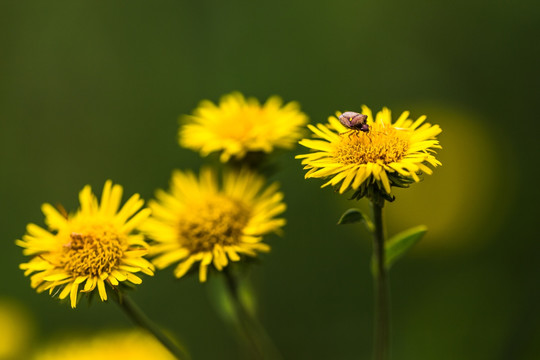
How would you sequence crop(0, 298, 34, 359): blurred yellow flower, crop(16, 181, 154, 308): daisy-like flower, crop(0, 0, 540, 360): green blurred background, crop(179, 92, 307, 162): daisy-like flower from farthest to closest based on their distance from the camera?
crop(0, 0, 540, 360): green blurred background, crop(0, 298, 34, 359): blurred yellow flower, crop(179, 92, 307, 162): daisy-like flower, crop(16, 181, 154, 308): daisy-like flower

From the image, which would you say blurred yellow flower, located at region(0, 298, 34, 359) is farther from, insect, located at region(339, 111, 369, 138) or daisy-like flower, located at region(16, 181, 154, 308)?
insect, located at region(339, 111, 369, 138)

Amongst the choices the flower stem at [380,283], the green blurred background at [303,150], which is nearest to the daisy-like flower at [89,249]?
the flower stem at [380,283]

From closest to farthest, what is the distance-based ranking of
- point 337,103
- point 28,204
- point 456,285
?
point 456,285 < point 337,103 < point 28,204

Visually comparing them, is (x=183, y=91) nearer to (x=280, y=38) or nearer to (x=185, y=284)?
(x=280, y=38)

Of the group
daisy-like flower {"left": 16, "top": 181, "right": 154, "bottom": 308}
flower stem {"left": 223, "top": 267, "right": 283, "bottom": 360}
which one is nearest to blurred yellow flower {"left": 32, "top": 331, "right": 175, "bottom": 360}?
flower stem {"left": 223, "top": 267, "right": 283, "bottom": 360}

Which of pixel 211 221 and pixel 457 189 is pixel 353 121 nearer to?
pixel 211 221

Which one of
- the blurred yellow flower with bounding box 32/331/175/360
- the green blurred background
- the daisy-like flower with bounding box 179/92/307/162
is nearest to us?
the daisy-like flower with bounding box 179/92/307/162

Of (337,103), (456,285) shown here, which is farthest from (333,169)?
(337,103)
